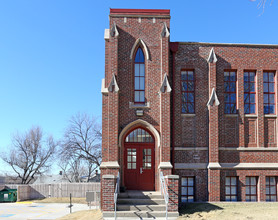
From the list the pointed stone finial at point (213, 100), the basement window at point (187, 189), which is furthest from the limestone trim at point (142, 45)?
the basement window at point (187, 189)

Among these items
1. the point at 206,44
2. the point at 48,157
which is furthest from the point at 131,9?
the point at 48,157

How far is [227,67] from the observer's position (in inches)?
695

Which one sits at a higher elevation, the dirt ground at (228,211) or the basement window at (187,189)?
the basement window at (187,189)

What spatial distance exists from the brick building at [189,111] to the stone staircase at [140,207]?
1.34m

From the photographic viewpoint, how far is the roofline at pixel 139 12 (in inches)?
661

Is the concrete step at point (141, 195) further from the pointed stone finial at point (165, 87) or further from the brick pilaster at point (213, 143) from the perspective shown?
the pointed stone finial at point (165, 87)

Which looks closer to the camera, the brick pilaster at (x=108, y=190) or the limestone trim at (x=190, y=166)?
the brick pilaster at (x=108, y=190)

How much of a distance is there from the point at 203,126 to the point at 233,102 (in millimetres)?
2043

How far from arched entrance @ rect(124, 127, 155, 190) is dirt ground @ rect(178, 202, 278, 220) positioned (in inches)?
96.1

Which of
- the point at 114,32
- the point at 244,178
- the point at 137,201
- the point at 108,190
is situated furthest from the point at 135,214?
the point at 114,32

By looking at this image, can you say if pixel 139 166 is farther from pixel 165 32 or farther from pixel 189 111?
pixel 165 32

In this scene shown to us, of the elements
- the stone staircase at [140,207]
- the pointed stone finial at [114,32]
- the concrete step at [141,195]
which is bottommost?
the stone staircase at [140,207]

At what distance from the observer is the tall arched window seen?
54.7 feet

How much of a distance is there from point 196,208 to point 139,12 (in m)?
9.53
